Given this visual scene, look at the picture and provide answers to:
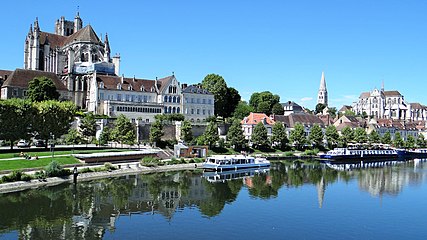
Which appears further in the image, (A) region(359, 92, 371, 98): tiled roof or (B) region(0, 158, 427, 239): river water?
(A) region(359, 92, 371, 98): tiled roof

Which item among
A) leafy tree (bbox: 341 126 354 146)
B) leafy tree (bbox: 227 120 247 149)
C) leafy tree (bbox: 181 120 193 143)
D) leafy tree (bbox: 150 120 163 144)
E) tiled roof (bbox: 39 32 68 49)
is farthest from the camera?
tiled roof (bbox: 39 32 68 49)

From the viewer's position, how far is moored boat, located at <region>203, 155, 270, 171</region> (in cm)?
5994

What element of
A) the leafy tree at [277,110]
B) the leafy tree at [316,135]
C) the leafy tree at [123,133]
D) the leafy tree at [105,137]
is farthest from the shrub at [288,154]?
the leafy tree at [277,110]

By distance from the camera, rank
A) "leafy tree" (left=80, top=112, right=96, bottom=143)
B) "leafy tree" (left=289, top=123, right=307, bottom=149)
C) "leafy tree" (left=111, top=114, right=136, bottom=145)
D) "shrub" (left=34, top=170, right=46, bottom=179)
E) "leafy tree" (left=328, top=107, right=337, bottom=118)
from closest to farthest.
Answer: "shrub" (left=34, top=170, right=46, bottom=179) → "leafy tree" (left=80, top=112, right=96, bottom=143) → "leafy tree" (left=111, top=114, right=136, bottom=145) → "leafy tree" (left=289, top=123, right=307, bottom=149) → "leafy tree" (left=328, top=107, right=337, bottom=118)

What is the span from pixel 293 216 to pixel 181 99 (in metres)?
58.5

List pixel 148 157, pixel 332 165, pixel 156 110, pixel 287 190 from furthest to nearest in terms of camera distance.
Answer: pixel 156 110, pixel 332 165, pixel 148 157, pixel 287 190

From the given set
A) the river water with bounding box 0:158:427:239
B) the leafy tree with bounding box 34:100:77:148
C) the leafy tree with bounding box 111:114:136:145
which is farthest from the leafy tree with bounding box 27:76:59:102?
the river water with bounding box 0:158:427:239

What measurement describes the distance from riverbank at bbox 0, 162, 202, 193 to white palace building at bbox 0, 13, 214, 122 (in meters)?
24.4

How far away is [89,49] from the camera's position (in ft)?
316

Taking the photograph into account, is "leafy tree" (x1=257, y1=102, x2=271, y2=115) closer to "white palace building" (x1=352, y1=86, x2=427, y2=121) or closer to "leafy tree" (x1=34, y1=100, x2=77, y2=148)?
"leafy tree" (x1=34, y1=100, x2=77, y2=148)

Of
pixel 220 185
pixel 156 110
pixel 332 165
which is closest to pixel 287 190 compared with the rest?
pixel 220 185

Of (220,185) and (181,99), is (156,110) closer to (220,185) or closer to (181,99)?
(181,99)

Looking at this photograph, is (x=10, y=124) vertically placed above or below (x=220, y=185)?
above

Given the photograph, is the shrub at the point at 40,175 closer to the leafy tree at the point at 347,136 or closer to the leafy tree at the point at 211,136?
the leafy tree at the point at 211,136
